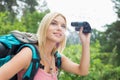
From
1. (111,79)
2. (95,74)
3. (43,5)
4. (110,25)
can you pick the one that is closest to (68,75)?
(95,74)

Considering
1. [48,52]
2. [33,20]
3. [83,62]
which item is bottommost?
[33,20]

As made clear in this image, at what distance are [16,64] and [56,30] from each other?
428 mm

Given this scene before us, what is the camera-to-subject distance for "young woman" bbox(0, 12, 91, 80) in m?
2.85

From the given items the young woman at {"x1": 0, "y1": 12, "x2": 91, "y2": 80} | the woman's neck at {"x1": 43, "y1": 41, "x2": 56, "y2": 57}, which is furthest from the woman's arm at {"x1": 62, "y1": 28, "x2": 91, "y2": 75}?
the woman's neck at {"x1": 43, "y1": 41, "x2": 56, "y2": 57}

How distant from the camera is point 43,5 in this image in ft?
156

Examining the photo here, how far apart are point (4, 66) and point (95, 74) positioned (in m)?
8.92

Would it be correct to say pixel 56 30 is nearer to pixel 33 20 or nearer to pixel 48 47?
pixel 48 47

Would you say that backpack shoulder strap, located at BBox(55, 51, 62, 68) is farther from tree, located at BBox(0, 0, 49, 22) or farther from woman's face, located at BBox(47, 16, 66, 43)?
tree, located at BBox(0, 0, 49, 22)

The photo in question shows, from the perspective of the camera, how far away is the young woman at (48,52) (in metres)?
2.85

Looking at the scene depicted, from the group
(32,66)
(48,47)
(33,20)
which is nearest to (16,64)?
(32,66)

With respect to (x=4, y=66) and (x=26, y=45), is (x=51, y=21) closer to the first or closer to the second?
(x=26, y=45)

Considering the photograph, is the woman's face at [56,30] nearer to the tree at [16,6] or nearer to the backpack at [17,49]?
the backpack at [17,49]

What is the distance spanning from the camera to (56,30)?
3.12 metres

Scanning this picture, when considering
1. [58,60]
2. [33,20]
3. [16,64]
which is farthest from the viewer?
[33,20]
